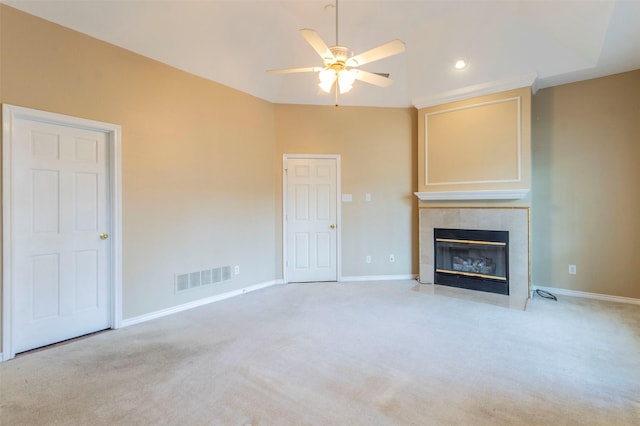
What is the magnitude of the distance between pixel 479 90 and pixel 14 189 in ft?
17.7

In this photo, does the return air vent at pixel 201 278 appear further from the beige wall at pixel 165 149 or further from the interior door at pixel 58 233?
the interior door at pixel 58 233

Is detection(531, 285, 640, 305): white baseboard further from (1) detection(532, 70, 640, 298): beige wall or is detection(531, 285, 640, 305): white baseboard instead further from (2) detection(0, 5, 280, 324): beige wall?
(2) detection(0, 5, 280, 324): beige wall

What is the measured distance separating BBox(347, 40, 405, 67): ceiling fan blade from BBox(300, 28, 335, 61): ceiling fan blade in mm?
198

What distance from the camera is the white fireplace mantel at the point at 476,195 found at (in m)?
4.07

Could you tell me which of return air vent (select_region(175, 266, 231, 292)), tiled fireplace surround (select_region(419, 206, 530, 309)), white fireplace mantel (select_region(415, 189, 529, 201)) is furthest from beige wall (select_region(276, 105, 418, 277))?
return air vent (select_region(175, 266, 231, 292))

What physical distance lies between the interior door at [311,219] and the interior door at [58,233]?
2.57 meters

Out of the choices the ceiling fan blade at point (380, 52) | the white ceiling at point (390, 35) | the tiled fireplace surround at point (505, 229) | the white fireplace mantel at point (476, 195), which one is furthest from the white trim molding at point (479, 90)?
the ceiling fan blade at point (380, 52)

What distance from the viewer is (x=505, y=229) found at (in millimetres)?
4242

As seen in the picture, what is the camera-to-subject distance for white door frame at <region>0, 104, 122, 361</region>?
8.05ft

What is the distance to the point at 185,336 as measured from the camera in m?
2.92

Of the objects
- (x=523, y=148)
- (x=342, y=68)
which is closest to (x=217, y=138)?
(x=342, y=68)

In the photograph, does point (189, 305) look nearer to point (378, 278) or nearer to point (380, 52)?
point (378, 278)

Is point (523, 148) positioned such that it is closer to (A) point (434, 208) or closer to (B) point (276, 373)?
(A) point (434, 208)

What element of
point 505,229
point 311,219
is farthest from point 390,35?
point 505,229
